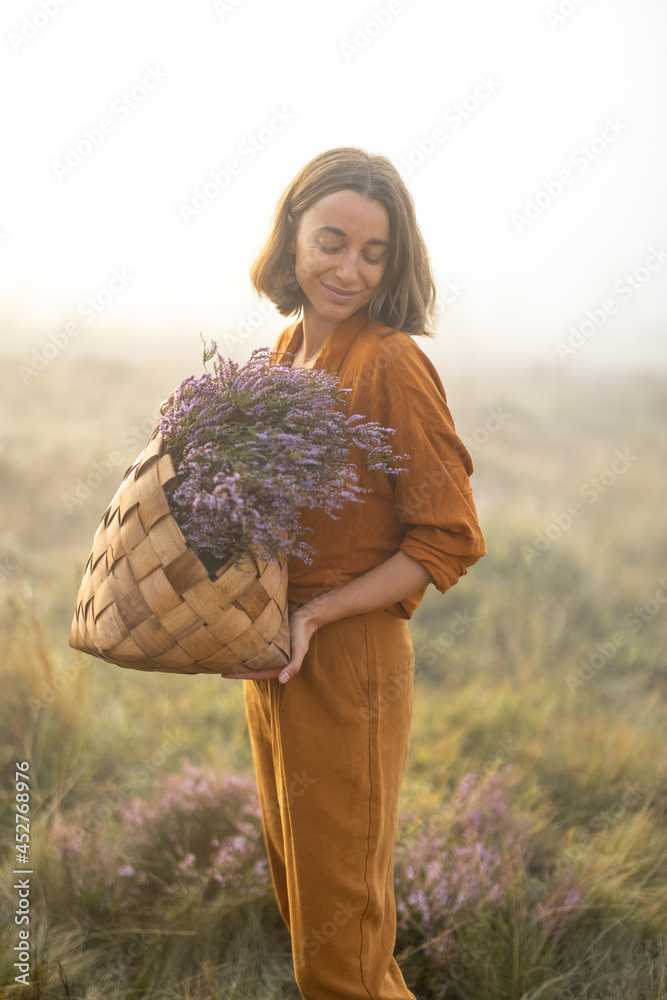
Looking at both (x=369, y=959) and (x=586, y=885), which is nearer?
(x=369, y=959)

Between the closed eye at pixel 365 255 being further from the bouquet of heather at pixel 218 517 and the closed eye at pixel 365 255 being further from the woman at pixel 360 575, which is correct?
the bouquet of heather at pixel 218 517

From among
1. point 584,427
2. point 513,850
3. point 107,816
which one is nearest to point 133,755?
point 107,816

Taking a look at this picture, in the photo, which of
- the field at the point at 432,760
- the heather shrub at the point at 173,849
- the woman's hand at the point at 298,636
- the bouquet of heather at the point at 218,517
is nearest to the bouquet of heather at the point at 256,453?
the bouquet of heather at the point at 218,517

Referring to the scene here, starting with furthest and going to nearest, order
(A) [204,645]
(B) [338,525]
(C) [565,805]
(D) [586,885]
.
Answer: (C) [565,805], (D) [586,885], (B) [338,525], (A) [204,645]

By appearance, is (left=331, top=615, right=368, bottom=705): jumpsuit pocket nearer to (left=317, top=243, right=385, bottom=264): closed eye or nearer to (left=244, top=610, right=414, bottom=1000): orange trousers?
(left=244, top=610, right=414, bottom=1000): orange trousers

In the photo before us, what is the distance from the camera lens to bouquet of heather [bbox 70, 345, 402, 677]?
125cm

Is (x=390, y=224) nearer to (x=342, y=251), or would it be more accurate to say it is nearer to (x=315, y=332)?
(x=342, y=251)

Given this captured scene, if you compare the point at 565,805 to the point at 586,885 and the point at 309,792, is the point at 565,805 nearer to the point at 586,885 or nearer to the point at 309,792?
the point at 586,885

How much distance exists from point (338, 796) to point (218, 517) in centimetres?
75

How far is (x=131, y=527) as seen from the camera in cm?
130

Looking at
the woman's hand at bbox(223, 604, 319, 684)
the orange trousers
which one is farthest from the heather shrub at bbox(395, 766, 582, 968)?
the woman's hand at bbox(223, 604, 319, 684)

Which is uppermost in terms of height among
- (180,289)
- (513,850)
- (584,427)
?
(584,427)

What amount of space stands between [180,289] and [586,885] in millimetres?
4862

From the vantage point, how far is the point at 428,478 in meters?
1.48
